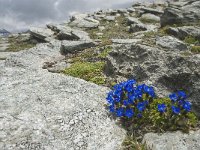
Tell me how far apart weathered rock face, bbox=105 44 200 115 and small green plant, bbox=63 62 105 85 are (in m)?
0.73

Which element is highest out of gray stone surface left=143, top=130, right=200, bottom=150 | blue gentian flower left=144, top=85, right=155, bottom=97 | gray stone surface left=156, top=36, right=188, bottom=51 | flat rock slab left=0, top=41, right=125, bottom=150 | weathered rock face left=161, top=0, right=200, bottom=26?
weathered rock face left=161, top=0, right=200, bottom=26

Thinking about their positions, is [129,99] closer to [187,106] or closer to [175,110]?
[175,110]

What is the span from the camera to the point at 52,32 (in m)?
29.7

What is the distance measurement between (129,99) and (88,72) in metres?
4.91

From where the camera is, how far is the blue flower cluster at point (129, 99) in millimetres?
9719

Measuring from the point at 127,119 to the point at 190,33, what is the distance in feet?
46.7

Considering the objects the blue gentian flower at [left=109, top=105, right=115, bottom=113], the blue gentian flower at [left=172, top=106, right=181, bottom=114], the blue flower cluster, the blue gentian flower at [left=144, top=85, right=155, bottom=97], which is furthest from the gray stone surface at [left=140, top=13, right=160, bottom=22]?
the blue gentian flower at [left=172, top=106, right=181, bottom=114]

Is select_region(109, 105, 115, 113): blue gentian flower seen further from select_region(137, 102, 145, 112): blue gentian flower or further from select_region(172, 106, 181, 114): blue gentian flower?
select_region(172, 106, 181, 114): blue gentian flower

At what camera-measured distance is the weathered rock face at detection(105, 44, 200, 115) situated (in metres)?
10.5

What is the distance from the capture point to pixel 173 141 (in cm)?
874

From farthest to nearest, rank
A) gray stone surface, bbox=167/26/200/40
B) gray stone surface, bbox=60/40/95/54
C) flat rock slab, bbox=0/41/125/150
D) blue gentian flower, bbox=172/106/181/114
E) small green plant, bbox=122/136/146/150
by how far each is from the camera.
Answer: gray stone surface, bbox=167/26/200/40 → gray stone surface, bbox=60/40/95/54 → blue gentian flower, bbox=172/106/181/114 → flat rock slab, bbox=0/41/125/150 → small green plant, bbox=122/136/146/150

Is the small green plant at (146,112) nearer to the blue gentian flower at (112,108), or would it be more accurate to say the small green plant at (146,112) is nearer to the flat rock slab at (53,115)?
the blue gentian flower at (112,108)

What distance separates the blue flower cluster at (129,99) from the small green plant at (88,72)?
290cm

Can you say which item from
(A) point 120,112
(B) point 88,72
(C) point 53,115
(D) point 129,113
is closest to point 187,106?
(D) point 129,113
